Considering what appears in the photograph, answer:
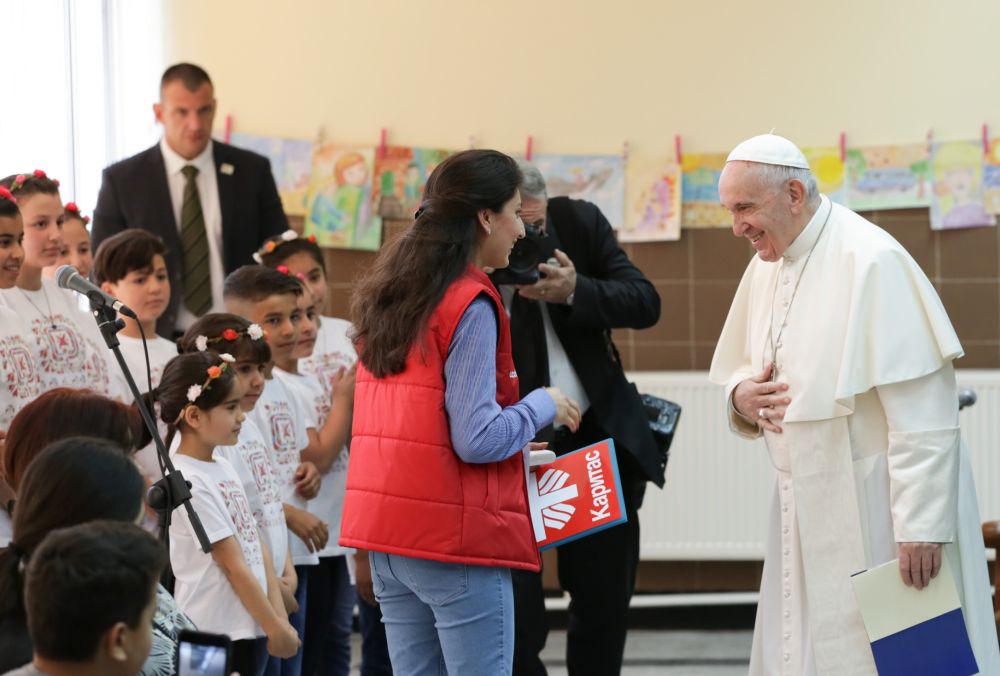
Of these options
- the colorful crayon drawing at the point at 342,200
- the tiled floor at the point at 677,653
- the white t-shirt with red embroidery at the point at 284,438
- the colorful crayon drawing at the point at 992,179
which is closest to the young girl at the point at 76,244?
the white t-shirt with red embroidery at the point at 284,438

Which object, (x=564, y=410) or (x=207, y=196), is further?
(x=207, y=196)

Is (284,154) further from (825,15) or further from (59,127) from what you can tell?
(825,15)

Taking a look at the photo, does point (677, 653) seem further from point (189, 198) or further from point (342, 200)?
point (189, 198)

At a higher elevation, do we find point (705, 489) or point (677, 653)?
point (705, 489)

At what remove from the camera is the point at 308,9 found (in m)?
5.23

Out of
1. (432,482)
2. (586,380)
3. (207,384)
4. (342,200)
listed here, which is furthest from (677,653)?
(432,482)

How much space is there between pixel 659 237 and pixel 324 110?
149 centimetres

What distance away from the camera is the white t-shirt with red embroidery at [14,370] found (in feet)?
9.37

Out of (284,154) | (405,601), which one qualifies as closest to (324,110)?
(284,154)

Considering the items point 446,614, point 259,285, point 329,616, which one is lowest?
point 329,616

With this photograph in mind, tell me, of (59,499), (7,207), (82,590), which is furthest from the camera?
(7,207)

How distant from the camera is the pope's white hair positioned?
2.67 meters

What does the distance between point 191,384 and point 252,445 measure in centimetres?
32

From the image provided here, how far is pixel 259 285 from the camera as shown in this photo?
3420 mm
